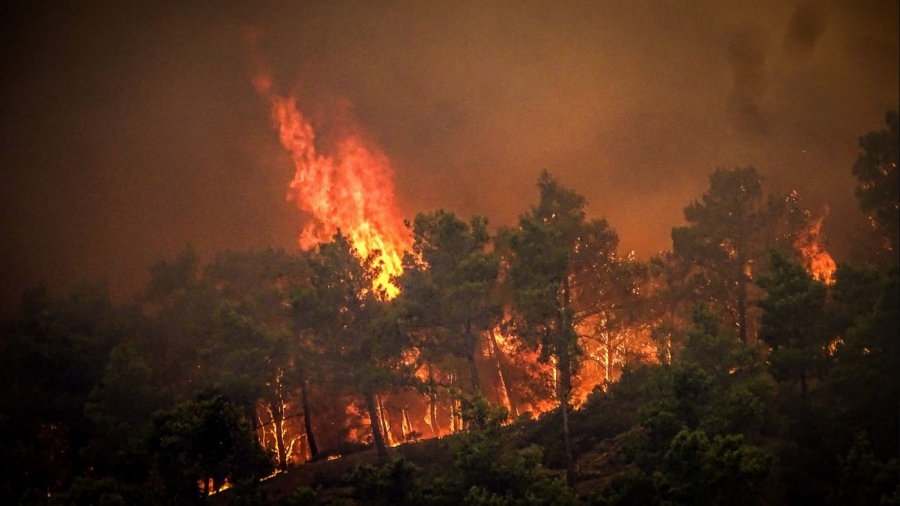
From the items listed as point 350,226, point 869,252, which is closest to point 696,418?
point 869,252

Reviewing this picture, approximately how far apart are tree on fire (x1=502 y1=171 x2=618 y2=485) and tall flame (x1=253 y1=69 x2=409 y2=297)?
2352 cm

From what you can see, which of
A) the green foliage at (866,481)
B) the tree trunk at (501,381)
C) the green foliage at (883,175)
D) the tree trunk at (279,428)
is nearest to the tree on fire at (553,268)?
the green foliage at (866,481)

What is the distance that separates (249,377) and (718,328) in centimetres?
2158

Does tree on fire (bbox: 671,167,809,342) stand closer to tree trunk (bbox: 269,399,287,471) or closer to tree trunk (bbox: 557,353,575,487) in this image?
tree trunk (bbox: 557,353,575,487)

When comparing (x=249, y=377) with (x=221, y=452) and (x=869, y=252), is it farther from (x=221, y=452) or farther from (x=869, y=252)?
(x=869, y=252)

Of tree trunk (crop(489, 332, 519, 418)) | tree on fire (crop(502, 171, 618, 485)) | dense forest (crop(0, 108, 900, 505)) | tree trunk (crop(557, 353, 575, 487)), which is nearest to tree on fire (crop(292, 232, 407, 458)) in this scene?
dense forest (crop(0, 108, 900, 505))

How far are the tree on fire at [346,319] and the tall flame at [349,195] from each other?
20.8 metres

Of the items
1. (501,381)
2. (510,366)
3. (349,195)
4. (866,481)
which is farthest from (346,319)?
(349,195)

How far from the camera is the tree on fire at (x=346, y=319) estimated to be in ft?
97.3

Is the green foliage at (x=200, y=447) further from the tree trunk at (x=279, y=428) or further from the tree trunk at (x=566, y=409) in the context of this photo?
the tree trunk at (x=279, y=428)

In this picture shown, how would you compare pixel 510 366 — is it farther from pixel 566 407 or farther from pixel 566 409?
pixel 566 409

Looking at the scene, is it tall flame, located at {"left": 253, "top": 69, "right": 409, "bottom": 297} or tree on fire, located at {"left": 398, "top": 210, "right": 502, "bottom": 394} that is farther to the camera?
tall flame, located at {"left": 253, "top": 69, "right": 409, "bottom": 297}

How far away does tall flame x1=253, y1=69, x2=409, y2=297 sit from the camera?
57.3 metres

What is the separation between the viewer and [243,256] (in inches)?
1519
